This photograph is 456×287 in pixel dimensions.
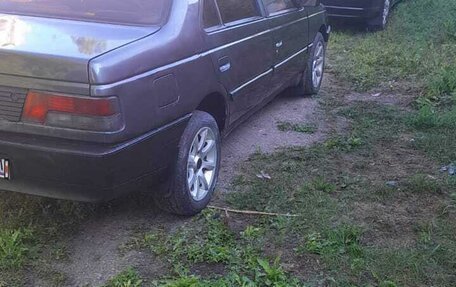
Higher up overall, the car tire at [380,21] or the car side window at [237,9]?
the car side window at [237,9]

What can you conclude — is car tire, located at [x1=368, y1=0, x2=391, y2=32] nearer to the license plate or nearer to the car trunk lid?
the car trunk lid

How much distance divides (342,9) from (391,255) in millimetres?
8165

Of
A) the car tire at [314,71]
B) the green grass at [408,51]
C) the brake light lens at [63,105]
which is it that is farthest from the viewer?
the green grass at [408,51]

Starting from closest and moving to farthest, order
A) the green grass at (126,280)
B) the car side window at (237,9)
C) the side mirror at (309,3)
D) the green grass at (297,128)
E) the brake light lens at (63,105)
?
1. the brake light lens at (63,105)
2. the green grass at (126,280)
3. the car side window at (237,9)
4. the green grass at (297,128)
5. the side mirror at (309,3)

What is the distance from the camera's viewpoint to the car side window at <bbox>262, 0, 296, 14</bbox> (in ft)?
18.4

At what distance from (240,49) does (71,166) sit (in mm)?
1902

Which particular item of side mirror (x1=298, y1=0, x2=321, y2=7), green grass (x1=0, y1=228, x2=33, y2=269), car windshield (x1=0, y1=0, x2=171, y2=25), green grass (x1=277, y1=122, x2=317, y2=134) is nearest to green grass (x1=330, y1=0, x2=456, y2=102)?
side mirror (x1=298, y1=0, x2=321, y2=7)

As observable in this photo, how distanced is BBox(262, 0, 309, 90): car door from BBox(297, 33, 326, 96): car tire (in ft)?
0.86

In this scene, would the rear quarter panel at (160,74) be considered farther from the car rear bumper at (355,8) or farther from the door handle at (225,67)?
the car rear bumper at (355,8)

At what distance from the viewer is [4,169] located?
3350 mm

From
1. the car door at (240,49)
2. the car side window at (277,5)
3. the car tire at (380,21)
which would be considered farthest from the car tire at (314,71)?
the car tire at (380,21)

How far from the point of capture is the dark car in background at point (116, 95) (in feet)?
10.6

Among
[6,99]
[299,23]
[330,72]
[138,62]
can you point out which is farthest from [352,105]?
[6,99]

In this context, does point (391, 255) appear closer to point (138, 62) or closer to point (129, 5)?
point (138, 62)
